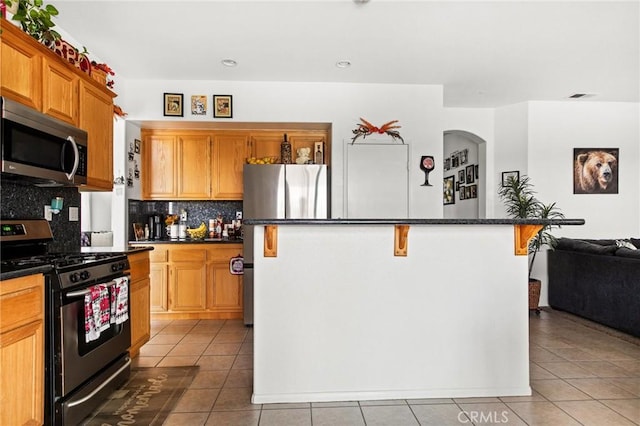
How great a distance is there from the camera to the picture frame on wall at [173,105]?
14.1 feet

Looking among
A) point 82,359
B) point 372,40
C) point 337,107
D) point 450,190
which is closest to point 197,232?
point 337,107

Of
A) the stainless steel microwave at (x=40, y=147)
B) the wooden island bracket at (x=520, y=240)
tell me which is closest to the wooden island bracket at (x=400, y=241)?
the wooden island bracket at (x=520, y=240)

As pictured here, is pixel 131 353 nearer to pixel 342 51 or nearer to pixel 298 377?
pixel 298 377

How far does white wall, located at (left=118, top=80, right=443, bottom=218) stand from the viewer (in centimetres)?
432

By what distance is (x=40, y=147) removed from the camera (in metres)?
2.27

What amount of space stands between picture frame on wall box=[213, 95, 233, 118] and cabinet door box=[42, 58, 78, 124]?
1677mm

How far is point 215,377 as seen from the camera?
2.88 metres

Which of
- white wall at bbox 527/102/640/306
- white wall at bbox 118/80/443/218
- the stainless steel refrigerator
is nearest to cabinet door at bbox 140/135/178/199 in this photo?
white wall at bbox 118/80/443/218

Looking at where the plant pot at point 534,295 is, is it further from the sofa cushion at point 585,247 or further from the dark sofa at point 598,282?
the sofa cushion at point 585,247

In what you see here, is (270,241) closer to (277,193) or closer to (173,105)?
(277,193)

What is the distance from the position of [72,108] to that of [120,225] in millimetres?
1955

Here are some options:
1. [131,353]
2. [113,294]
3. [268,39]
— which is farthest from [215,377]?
[268,39]

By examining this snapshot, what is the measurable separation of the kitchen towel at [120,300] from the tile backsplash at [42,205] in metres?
0.68

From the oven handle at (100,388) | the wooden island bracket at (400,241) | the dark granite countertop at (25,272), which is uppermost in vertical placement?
the wooden island bracket at (400,241)
